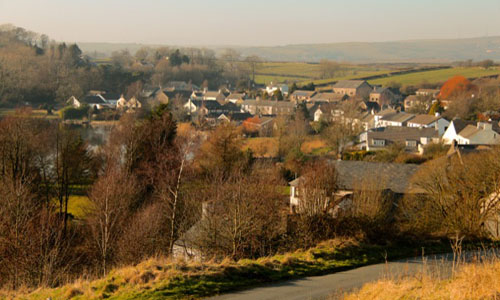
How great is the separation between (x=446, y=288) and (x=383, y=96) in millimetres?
66893

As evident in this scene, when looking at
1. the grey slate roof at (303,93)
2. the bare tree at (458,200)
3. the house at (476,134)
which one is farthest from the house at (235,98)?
the bare tree at (458,200)

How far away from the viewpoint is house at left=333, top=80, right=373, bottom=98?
2985 inches

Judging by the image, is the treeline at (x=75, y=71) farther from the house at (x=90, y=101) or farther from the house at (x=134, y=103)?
the house at (x=134, y=103)

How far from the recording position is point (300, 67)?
12425 centimetres

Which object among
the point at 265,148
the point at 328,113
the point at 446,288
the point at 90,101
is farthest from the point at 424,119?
the point at 446,288

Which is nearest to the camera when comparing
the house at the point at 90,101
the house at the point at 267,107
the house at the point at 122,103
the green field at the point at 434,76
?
the house at the point at 267,107

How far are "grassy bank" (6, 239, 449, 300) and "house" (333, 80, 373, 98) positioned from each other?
67.7 m

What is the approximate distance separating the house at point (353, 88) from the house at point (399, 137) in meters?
34.8

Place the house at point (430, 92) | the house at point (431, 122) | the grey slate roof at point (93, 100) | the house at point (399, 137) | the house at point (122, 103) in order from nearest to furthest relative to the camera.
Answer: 1. the house at point (399, 137)
2. the house at point (431, 122)
3. the house at point (122, 103)
4. the grey slate roof at point (93, 100)
5. the house at point (430, 92)

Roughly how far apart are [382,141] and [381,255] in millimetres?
30132

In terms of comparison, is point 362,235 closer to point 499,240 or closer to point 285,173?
point 499,240

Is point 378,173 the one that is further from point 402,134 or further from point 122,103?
point 122,103

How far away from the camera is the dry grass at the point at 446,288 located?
18.2 feet

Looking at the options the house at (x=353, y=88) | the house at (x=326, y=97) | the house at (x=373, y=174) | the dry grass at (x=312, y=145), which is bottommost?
the dry grass at (x=312, y=145)
